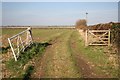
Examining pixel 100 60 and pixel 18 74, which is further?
pixel 100 60

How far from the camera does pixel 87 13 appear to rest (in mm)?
63344

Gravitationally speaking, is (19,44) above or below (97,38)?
below

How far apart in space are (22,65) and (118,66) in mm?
5711

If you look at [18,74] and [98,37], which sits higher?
[98,37]

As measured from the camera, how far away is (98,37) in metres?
21.5

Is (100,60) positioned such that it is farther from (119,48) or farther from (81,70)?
(119,48)

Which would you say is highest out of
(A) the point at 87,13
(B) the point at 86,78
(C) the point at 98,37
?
(A) the point at 87,13

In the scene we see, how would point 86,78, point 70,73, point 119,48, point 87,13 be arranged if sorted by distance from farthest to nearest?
point 87,13, point 119,48, point 70,73, point 86,78

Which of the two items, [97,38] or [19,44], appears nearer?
[19,44]

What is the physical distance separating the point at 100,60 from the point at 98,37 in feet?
24.4

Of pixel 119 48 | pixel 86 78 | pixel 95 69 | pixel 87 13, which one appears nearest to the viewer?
pixel 86 78

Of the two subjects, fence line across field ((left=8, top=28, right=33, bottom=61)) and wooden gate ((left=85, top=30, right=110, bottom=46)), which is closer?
fence line across field ((left=8, top=28, right=33, bottom=61))

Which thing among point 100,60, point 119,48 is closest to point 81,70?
point 100,60

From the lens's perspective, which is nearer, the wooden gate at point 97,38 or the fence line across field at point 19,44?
the fence line across field at point 19,44
